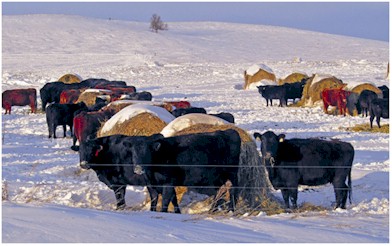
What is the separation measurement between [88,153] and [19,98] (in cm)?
1771

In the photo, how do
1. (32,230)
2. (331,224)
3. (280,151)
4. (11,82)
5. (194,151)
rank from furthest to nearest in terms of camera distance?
(11,82) → (280,151) → (194,151) → (331,224) → (32,230)

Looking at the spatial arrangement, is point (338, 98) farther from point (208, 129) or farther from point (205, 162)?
point (205, 162)

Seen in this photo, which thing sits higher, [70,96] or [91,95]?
[91,95]

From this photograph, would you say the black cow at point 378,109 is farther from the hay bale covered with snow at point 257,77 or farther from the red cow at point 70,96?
the hay bale covered with snow at point 257,77

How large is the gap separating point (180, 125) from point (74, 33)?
67383 mm

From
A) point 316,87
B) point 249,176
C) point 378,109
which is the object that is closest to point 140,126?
point 249,176

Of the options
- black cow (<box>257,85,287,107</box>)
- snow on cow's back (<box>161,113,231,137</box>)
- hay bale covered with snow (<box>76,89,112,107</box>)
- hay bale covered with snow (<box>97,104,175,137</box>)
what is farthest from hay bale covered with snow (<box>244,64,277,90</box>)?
snow on cow's back (<box>161,113,231,137</box>)

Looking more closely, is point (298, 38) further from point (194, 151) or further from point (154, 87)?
point (194, 151)

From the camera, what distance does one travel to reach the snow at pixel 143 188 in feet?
21.2

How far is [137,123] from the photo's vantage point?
12891 mm

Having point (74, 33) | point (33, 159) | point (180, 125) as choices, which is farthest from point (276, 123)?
point (74, 33)

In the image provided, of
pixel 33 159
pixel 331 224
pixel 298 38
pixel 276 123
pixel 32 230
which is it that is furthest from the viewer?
pixel 298 38

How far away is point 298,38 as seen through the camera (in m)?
89.2

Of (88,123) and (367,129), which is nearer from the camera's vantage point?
(88,123)
